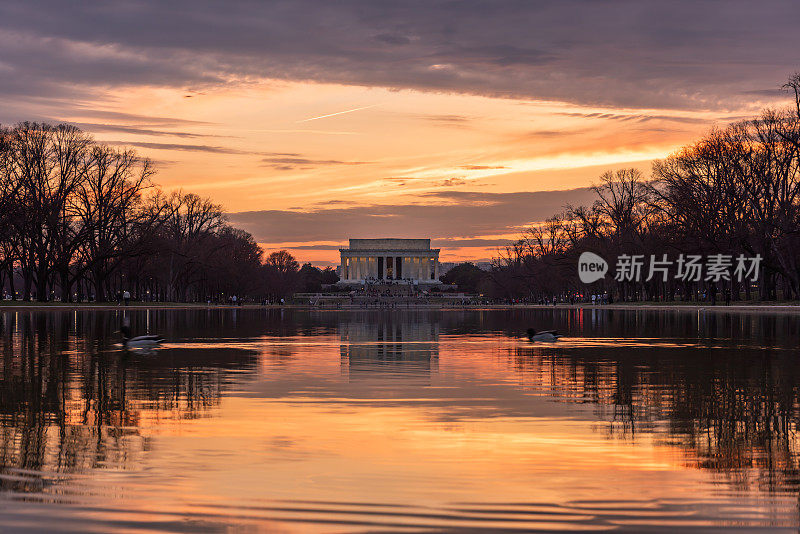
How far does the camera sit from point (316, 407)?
57.4 feet

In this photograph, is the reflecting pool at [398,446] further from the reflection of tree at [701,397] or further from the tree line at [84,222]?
the tree line at [84,222]

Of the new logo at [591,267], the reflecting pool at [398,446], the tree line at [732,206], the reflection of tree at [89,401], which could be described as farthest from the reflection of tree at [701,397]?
the new logo at [591,267]

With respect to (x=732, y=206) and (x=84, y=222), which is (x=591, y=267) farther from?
(x=84, y=222)

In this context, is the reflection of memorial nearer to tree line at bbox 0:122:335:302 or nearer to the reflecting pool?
the reflecting pool

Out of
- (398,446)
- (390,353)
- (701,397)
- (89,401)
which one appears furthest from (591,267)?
(398,446)

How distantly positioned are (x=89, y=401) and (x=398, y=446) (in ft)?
25.6

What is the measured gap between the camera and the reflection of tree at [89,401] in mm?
12242

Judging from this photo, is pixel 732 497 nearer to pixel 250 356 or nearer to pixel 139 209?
pixel 250 356

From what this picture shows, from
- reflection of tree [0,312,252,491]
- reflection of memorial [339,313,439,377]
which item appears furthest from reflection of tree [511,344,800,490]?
reflection of tree [0,312,252,491]

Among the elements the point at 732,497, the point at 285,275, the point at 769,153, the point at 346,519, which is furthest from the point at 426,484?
the point at 285,275

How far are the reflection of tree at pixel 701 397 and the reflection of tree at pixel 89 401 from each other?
290 inches

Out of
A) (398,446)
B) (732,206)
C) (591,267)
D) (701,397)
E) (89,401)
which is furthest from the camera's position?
(591,267)

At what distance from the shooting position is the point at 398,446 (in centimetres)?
Answer: 1314

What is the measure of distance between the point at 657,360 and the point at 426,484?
1932cm
